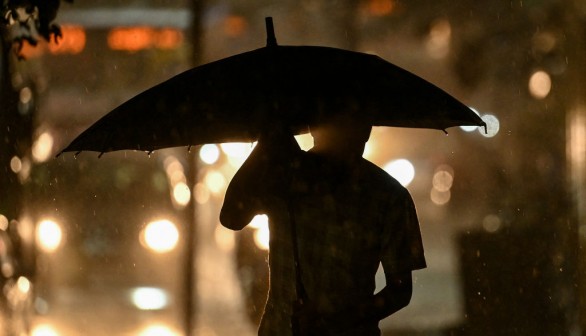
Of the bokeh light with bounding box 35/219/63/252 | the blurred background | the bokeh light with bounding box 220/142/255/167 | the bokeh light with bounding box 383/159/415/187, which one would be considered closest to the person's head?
the blurred background

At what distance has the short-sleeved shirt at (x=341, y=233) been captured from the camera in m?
3.98

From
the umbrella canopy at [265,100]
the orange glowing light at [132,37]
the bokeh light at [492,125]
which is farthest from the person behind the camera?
the orange glowing light at [132,37]

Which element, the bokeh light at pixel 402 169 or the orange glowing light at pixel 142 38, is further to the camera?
the orange glowing light at pixel 142 38

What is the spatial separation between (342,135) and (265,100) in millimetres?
353

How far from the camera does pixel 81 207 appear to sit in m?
22.1

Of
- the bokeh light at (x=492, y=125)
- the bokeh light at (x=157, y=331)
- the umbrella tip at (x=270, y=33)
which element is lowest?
the bokeh light at (x=157, y=331)

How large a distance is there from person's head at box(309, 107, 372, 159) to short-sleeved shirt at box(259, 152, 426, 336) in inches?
1.6

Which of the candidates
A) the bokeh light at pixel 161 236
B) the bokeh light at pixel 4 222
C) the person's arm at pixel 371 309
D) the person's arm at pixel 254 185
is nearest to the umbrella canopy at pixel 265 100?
the person's arm at pixel 254 185

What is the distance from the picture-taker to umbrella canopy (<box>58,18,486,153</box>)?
Answer: 420cm

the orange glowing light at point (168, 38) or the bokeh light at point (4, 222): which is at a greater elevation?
the orange glowing light at point (168, 38)

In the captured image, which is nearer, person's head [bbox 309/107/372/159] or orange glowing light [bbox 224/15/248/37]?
person's head [bbox 309/107/372/159]

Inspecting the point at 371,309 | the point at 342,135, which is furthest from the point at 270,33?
the point at 371,309

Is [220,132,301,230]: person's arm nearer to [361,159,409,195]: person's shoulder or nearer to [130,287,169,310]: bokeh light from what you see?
[361,159,409,195]: person's shoulder

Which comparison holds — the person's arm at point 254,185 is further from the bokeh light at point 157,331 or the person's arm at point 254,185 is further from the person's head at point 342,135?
the bokeh light at point 157,331
